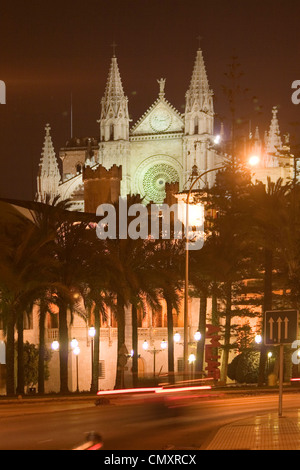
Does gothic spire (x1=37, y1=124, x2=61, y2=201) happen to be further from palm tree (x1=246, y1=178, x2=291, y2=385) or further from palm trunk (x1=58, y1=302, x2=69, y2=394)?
palm trunk (x1=58, y1=302, x2=69, y2=394)

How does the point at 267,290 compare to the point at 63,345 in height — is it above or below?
above

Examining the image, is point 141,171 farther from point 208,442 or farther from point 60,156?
point 208,442

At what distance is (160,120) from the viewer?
434 ft

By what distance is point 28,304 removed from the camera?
124ft

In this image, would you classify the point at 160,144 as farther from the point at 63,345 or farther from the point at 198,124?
the point at 63,345

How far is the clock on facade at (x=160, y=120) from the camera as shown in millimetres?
131625

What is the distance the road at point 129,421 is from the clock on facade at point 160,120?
329 feet

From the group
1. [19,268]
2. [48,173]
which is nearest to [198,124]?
[48,173]

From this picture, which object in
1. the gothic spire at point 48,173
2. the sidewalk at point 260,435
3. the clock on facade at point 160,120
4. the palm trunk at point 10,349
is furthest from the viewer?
the gothic spire at point 48,173

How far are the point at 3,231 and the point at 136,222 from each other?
7.08m

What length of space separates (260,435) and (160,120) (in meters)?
115

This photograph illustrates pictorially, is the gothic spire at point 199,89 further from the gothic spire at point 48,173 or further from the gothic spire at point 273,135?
the gothic spire at point 48,173

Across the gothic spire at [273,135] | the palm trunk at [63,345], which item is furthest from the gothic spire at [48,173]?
the palm trunk at [63,345]
